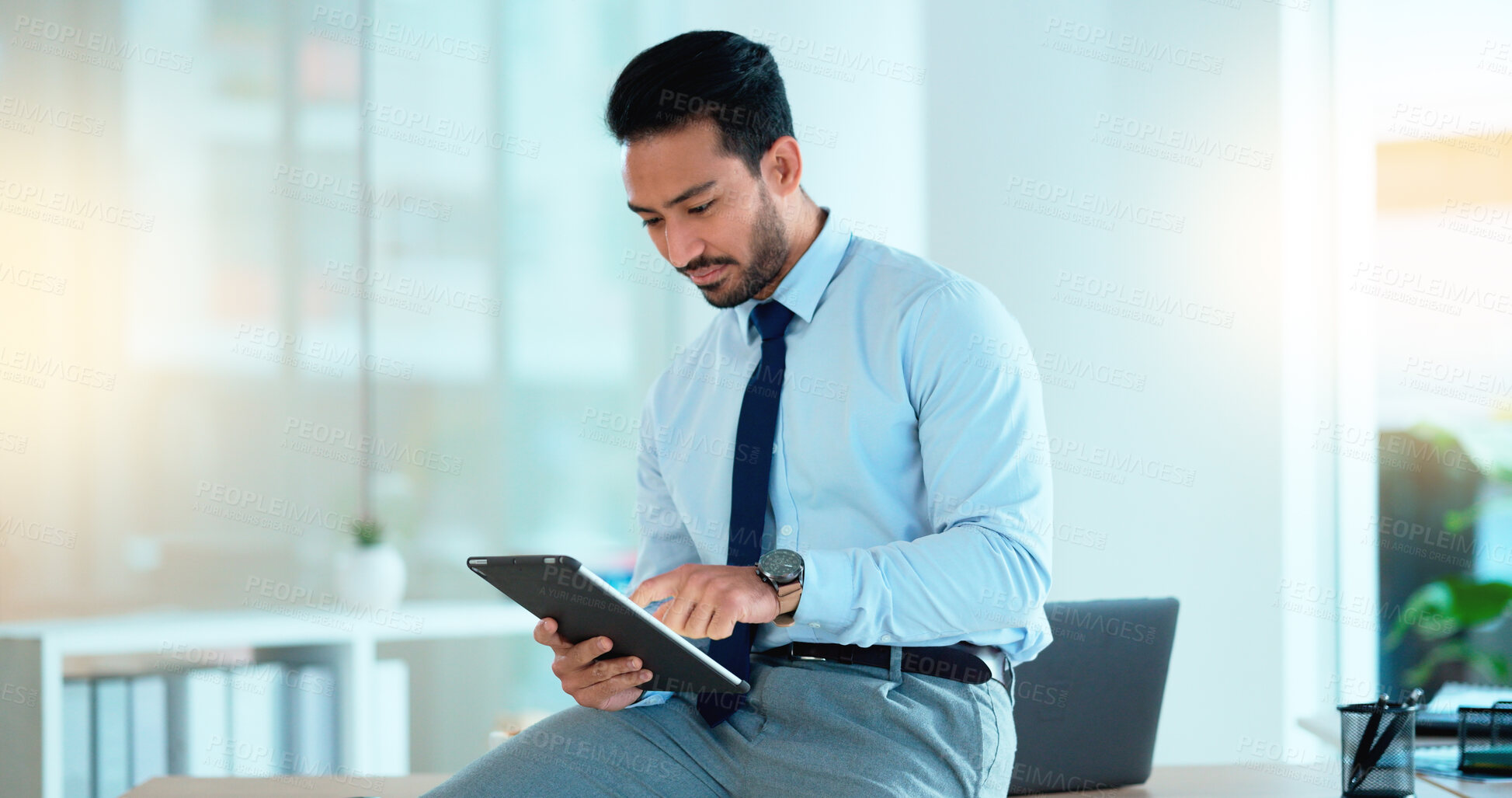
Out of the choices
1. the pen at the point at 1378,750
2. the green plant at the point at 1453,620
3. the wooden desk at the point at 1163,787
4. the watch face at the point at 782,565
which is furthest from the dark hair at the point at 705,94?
the green plant at the point at 1453,620

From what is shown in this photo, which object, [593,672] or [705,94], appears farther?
[705,94]

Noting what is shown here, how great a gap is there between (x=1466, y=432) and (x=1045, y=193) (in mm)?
1275

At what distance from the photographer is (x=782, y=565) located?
1.32m

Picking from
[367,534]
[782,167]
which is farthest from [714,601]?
[367,534]

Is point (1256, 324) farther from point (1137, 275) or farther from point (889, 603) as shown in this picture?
point (889, 603)

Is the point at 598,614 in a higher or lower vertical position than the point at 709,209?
lower

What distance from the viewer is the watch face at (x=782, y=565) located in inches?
51.8

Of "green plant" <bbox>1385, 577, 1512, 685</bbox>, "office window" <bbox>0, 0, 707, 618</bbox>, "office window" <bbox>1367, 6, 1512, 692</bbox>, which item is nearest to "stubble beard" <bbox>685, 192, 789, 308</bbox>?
"office window" <bbox>0, 0, 707, 618</bbox>

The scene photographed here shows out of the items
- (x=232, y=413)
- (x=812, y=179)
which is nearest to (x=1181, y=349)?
(x=812, y=179)

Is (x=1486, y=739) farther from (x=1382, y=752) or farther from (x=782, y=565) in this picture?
(x=782, y=565)

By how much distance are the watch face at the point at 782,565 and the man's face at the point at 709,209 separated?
40 cm

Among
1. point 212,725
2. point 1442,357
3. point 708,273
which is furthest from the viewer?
point 1442,357

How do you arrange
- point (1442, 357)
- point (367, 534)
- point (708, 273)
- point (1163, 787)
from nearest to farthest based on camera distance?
point (708, 273), point (1163, 787), point (367, 534), point (1442, 357)

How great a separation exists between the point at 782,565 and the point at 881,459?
25 cm
